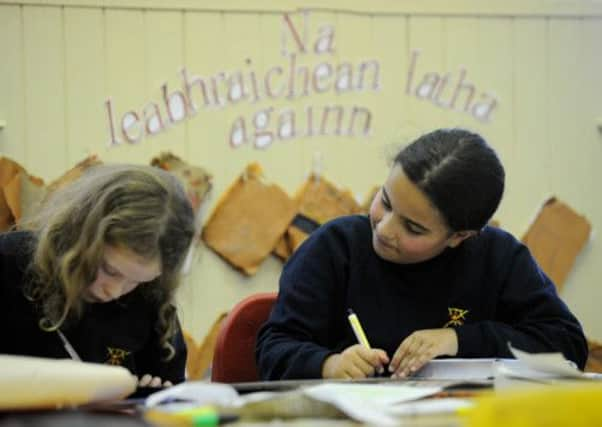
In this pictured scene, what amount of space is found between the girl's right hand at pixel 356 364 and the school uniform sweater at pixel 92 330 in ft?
1.01

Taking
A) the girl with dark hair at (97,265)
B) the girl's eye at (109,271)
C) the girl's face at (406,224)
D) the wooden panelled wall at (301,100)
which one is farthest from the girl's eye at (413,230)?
the wooden panelled wall at (301,100)

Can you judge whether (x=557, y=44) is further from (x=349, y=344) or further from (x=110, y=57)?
(x=349, y=344)

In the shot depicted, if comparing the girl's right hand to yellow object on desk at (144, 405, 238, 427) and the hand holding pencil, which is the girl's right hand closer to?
the hand holding pencil

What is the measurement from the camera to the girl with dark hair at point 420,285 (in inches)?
48.0

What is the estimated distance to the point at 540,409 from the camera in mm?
597

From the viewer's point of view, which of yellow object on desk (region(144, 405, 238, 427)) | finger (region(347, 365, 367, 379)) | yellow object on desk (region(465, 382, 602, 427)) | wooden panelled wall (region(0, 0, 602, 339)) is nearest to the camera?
yellow object on desk (region(465, 382, 602, 427))

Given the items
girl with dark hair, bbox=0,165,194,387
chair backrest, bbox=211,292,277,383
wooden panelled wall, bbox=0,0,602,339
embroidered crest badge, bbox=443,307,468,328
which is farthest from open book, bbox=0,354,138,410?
wooden panelled wall, bbox=0,0,602,339

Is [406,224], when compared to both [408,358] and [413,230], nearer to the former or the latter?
[413,230]

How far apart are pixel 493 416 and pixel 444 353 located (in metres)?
0.62

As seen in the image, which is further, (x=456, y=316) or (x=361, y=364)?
(x=456, y=316)

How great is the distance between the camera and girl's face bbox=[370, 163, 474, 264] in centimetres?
124

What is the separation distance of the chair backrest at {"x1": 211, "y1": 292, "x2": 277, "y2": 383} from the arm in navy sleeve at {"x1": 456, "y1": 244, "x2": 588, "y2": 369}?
341 millimetres

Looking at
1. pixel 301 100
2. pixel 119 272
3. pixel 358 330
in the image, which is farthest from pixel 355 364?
pixel 301 100

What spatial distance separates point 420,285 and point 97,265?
1.68 feet
